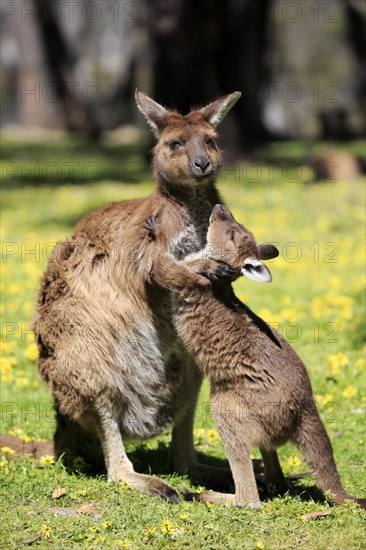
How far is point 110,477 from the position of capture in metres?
5.39

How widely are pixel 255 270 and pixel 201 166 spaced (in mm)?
752

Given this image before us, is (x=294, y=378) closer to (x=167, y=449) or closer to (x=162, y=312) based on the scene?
(x=162, y=312)

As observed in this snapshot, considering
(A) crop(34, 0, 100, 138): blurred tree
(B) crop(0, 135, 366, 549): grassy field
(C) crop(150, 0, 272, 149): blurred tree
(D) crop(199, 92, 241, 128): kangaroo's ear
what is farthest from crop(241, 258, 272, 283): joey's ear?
(A) crop(34, 0, 100, 138): blurred tree

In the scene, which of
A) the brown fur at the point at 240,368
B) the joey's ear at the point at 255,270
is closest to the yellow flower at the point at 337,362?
the brown fur at the point at 240,368

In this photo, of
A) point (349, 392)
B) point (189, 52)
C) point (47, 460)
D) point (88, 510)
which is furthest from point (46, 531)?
point (189, 52)

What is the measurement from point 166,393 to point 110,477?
62 cm

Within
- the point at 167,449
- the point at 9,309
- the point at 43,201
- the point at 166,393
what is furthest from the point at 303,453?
the point at 43,201

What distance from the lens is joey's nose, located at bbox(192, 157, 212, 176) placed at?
5.45 metres

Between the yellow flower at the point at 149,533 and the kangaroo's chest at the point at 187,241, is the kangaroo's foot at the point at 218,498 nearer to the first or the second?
the yellow flower at the point at 149,533

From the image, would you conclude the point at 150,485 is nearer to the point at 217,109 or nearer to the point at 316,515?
the point at 316,515

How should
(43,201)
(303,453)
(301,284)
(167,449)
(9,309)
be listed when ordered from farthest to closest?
(43,201) < (301,284) < (9,309) < (167,449) < (303,453)

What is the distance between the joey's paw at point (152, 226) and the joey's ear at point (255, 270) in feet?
1.84

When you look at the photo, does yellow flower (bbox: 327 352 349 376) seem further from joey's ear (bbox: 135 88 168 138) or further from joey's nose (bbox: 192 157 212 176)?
joey's ear (bbox: 135 88 168 138)

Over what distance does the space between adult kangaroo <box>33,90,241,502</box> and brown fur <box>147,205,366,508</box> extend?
0.20 meters
